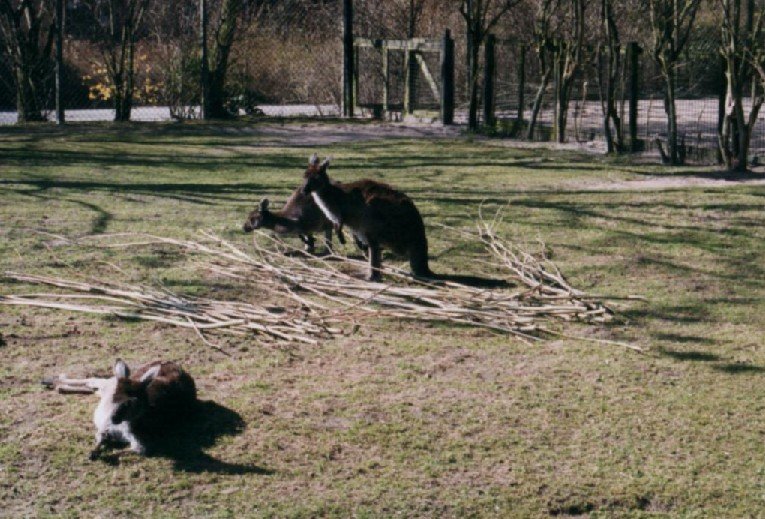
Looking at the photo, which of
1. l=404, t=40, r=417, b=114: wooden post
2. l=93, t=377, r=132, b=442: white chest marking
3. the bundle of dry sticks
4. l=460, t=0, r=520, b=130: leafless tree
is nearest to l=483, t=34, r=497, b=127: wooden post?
l=460, t=0, r=520, b=130: leafless tree

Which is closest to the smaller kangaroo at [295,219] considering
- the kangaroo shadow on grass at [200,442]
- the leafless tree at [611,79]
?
the kangaroo shadow on grass at [200,442]

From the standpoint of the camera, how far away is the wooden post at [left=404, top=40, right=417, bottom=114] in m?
18.2

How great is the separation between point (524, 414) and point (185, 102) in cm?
1510

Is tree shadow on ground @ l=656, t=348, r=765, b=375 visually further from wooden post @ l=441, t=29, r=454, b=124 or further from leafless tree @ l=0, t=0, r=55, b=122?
leafless tree @ l=0, t=0, r=55, b=122

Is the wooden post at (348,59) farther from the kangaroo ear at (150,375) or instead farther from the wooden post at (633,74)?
the kangaroo ear at (150,375)

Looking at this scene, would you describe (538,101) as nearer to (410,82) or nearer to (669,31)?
(669,31)

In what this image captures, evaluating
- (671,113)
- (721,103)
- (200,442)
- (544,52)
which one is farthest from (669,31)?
(200,442)

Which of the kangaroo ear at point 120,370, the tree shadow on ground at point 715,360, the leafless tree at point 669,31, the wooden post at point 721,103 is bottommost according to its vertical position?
the tree shadow on ground at point 715,360

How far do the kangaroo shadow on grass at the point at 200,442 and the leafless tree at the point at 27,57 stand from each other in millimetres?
14277

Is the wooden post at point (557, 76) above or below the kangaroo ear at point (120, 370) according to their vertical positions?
above

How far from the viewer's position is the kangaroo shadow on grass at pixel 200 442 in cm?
402

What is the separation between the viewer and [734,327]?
5.92 metres

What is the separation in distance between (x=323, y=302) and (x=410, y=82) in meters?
12.4

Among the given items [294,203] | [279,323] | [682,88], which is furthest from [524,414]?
[682,88]
